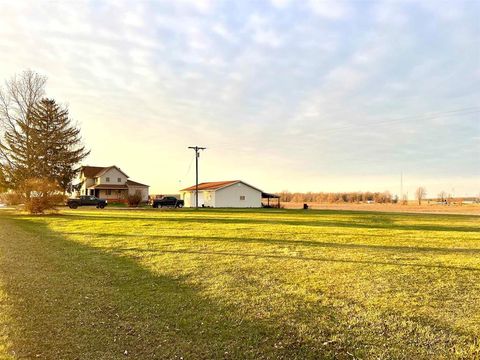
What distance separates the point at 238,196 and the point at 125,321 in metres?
43.2

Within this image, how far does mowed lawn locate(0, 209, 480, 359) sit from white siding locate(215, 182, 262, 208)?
36301mm

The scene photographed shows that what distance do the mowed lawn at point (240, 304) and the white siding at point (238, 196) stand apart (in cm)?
3630

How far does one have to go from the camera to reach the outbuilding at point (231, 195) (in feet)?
154

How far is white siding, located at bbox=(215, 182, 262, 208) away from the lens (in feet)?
154

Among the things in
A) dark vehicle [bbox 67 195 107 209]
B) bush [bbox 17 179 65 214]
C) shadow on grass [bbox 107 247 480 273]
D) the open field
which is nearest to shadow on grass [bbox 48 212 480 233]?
bush [bbox 17 179 65 214]

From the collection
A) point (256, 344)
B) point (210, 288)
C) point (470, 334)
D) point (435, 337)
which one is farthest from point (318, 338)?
point (210, 288)

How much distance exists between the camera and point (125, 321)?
4.98 metres

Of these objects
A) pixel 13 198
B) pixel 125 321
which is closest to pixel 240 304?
pixel 125 321

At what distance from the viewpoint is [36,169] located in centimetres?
3147

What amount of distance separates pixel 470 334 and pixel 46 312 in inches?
227

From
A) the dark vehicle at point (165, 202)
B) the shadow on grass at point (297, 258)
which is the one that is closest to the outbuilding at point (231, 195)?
the dark vehicle at point (165, 202)

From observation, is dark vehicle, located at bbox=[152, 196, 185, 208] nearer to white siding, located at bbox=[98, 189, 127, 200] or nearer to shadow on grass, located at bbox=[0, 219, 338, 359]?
white siding, located at bbox=[98, 189, 127, 200]

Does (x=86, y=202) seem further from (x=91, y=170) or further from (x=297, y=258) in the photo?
(x=297, y=258)

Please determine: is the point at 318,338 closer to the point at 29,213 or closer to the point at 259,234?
the point at 259,234
